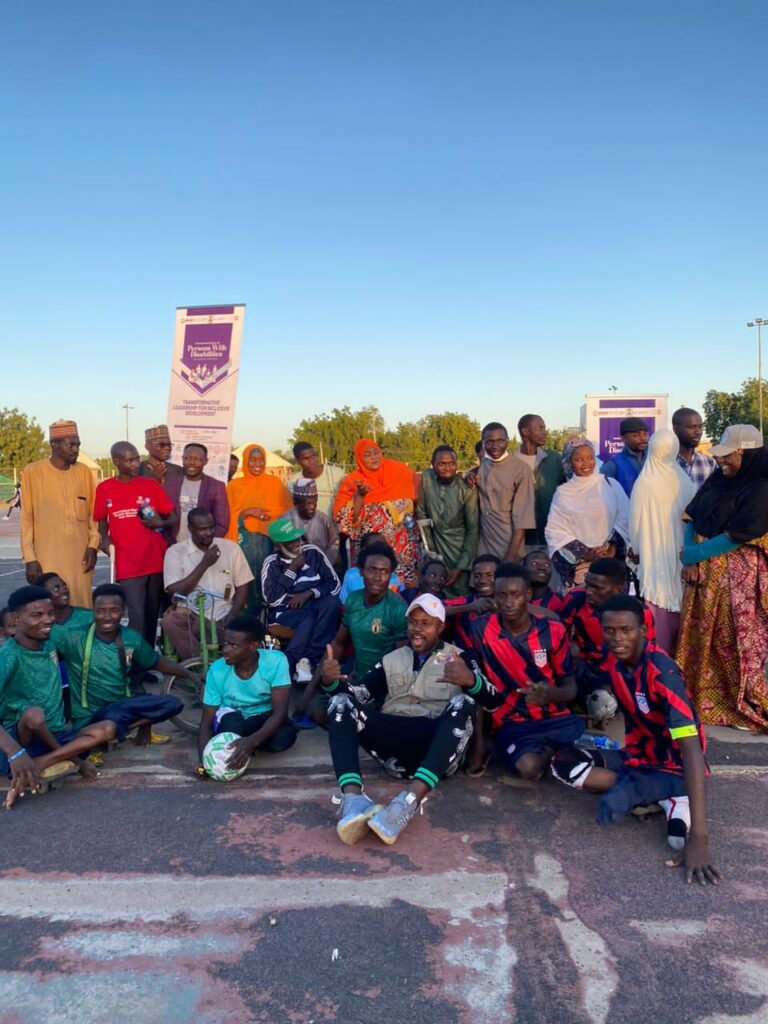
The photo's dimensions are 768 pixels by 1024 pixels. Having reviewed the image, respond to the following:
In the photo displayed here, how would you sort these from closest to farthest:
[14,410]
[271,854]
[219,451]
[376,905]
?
[376,905]
[271,854]
[219,451]
[14,410]

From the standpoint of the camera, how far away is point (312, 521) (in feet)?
21.2

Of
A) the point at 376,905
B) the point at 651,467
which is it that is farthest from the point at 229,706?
the point at 651,467

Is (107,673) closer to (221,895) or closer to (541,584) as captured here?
(221,895)

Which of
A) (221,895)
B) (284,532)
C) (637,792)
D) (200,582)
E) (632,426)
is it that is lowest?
(221,895)

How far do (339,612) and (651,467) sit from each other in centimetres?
242

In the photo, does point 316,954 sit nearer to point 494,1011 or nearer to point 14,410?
point 494,1011

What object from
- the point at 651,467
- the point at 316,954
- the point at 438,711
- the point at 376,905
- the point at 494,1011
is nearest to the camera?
the point at 494,1011

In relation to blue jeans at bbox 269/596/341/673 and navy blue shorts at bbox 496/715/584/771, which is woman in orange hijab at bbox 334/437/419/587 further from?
navy blue shorts at bbox 496/715/584/771

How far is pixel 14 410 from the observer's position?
4888 cm

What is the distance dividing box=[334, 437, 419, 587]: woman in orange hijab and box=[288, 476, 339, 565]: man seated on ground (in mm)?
133

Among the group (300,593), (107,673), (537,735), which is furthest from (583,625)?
(107,673)

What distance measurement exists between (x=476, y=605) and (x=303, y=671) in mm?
1355

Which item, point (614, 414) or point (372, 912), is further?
point (614, 414)

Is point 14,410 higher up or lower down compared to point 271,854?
higher up
